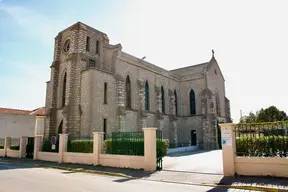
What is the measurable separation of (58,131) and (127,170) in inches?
492

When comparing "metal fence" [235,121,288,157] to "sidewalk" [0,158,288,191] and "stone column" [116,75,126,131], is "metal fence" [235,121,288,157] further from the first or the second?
"stone column" [116,75,126,131]

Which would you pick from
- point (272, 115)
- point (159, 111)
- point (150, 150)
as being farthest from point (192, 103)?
point (272, 115)

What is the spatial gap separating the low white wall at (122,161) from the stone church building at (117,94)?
6232 mm

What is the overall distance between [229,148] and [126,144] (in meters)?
5.86

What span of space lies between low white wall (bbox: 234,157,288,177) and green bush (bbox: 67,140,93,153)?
9479mm

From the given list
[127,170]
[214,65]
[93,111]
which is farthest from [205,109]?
[127,170]

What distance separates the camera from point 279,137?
30.8 ft

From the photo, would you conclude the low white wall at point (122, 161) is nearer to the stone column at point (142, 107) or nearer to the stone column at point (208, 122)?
the stone column at point (142, 107)

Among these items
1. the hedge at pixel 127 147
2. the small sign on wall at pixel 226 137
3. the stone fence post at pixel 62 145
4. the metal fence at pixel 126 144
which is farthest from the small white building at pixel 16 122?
the small sign on wall at pixel 226 137

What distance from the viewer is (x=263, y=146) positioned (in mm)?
9680

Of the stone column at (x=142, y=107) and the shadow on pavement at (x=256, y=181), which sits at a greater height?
the stone column at (x=142, y=107)

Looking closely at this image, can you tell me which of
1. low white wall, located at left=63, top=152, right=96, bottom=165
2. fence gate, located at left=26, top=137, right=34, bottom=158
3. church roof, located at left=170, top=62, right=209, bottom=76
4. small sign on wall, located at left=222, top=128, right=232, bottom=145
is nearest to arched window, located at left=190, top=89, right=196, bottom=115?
church roof, located at left=170, top=62, right=209, bottom=76

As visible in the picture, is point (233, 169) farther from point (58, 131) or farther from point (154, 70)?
point (154, 70)

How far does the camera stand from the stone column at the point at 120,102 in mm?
21422
